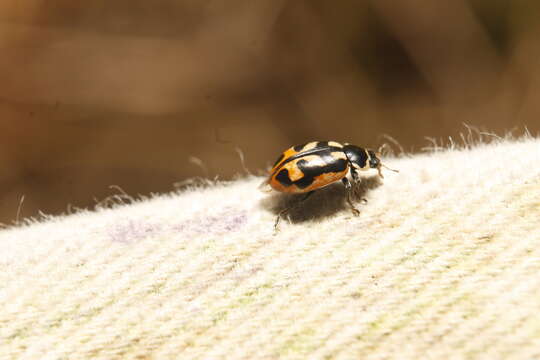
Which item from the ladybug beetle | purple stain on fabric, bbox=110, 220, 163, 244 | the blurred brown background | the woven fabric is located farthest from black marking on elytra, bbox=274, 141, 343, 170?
the blurred brown background

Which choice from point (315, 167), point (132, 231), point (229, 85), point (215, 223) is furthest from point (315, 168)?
point (229, 85)

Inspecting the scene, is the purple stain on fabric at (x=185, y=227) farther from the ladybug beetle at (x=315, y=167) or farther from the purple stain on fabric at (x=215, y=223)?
the ladybug beetle at (x=315, y=167)

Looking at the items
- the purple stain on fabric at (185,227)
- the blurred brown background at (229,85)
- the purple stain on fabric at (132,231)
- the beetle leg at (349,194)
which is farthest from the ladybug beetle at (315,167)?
the blurred brown background at (229,85)

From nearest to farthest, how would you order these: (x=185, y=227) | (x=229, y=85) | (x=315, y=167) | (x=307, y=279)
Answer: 1. (x=307, y=279)
2. (x=185, y=227)
3. (x=315, y=167)
4. (x=229, y=85)

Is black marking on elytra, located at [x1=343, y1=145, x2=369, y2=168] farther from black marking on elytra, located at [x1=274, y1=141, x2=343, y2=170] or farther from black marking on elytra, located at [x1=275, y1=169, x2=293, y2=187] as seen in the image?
black marking on elytra, located at [x1=275, y1=169, x2=293, y2=187]

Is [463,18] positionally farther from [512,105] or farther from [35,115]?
[35,115]

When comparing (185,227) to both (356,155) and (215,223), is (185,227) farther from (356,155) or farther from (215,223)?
(356,155)
